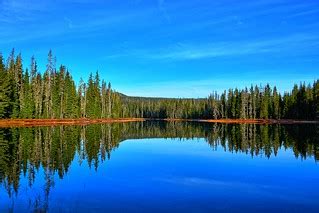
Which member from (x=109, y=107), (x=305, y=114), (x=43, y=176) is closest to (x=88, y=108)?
(x=109, y=107)

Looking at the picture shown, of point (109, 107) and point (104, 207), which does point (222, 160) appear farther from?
point (109, 107)

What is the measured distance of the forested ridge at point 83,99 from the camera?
88.9 meters

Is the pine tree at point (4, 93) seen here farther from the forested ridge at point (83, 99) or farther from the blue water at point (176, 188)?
the blue water at point (176, 188)

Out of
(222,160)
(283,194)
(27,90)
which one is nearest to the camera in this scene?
(283,194)

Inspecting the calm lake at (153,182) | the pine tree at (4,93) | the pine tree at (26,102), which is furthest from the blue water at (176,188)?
the pine tree at (26,102)

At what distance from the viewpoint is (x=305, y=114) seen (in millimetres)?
139875

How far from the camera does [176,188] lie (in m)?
20.7

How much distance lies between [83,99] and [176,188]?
11355cm

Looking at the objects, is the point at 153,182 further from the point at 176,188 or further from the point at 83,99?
the point at 83,99

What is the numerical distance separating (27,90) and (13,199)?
8078 cm

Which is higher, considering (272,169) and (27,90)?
(27,90)

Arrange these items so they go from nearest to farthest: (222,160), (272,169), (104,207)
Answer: (104,207), (272,169), (222,160)

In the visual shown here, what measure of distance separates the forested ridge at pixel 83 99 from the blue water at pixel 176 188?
5993 cm

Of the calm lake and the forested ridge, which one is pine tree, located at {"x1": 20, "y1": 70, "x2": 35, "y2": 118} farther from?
the calm lake
